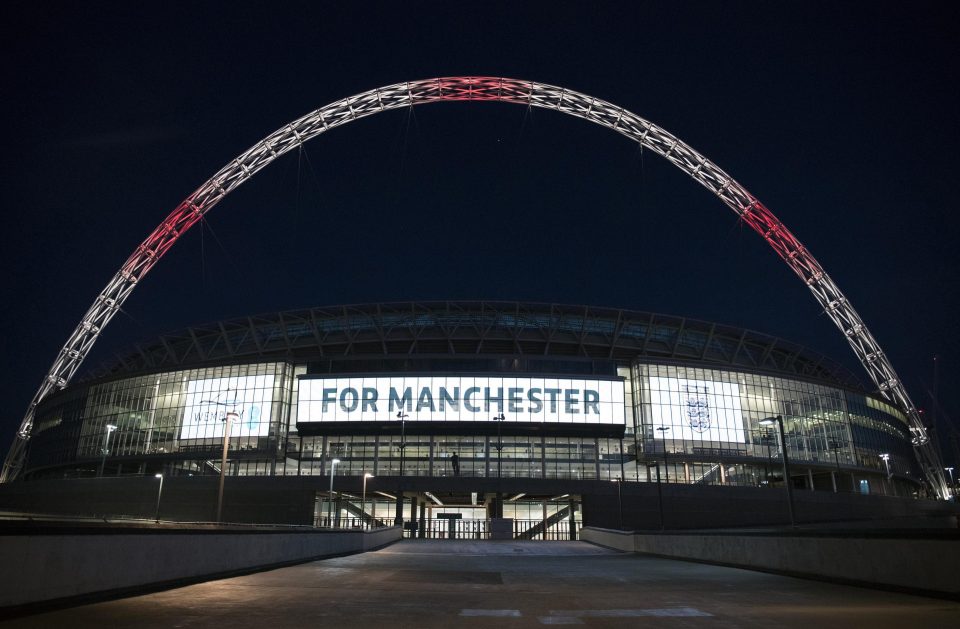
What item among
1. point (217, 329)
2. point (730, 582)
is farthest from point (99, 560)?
point (217, 329)

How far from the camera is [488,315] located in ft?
266

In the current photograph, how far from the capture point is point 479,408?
239 ft

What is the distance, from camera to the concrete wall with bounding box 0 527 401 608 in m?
8.71

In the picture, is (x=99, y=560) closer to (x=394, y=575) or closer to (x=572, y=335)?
(x=394, y=575)

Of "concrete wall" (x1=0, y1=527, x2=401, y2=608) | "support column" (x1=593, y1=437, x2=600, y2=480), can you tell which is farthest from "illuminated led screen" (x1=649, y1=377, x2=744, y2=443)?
"concrete wall" (x1=0, y1=527, x2=401, y2=608)

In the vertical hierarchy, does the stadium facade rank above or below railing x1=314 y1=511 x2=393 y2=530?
above

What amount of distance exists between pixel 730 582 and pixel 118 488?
71341 mm

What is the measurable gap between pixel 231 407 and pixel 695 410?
56078 millimetres

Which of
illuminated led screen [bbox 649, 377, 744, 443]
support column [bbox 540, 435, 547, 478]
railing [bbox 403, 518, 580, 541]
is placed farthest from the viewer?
illuminated led screen [bbox 649, 377, 744, 443]

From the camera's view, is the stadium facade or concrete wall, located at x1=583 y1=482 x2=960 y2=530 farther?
the stadium facade

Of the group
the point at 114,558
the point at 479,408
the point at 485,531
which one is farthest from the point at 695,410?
the point at 114,558

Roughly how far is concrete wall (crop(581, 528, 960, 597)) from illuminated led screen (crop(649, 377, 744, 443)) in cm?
5169

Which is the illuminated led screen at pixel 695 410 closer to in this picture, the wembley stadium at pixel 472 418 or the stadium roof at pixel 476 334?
the wembley stadium at pixel 472 418

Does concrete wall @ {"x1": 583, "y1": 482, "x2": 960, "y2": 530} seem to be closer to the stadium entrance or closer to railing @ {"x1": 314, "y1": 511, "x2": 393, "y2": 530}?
the stadium entrance
